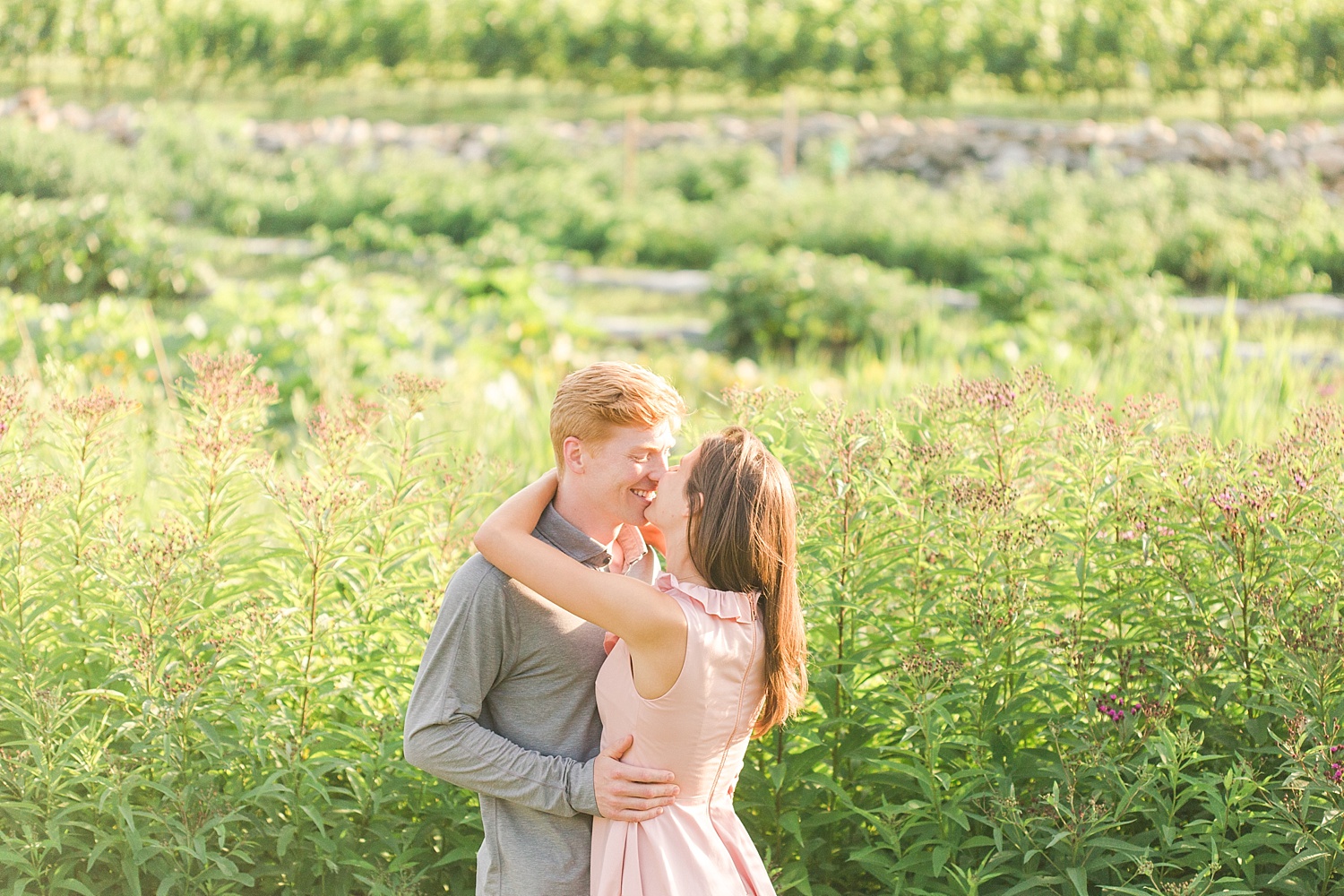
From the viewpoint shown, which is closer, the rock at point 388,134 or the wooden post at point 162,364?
the wooden post at point 162,364

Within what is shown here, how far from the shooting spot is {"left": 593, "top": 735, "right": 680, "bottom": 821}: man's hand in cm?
225

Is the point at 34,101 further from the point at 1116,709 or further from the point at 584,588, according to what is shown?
the point at 1116,709

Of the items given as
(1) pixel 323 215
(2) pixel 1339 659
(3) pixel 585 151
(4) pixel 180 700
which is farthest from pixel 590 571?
(3) pixel 585 151

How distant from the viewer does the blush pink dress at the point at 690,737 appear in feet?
7.30

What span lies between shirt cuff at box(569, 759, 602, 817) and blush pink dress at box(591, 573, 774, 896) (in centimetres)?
6

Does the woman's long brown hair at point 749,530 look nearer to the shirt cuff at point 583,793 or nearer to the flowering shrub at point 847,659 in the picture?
the shirt cuff at point 583,793

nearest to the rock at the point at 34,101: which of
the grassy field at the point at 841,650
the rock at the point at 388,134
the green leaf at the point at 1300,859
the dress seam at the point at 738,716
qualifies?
the rock at the point at 388,134

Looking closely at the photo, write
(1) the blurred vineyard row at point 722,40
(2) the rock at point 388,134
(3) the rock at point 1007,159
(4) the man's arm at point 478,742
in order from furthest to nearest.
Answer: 1. (1) the blurred vineyard row at point 722,40
2. (2) the rock at point 388,134
3. (3) the rock at point 1007,159
4. (4) the man's arm at point 478,742

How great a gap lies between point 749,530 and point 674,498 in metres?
0.15

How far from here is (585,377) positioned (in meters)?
2.32

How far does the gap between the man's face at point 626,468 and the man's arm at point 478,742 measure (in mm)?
262

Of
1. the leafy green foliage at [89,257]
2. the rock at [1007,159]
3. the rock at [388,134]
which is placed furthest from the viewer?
the rock at [388,134]

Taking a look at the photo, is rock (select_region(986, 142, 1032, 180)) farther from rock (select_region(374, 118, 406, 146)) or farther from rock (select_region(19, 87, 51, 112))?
rock (select_region(19, 87, 51, 112))

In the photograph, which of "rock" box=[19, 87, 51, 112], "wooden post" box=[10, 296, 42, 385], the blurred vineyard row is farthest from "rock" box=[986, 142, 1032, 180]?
"rock" box=[19, 87, 51, 112]
